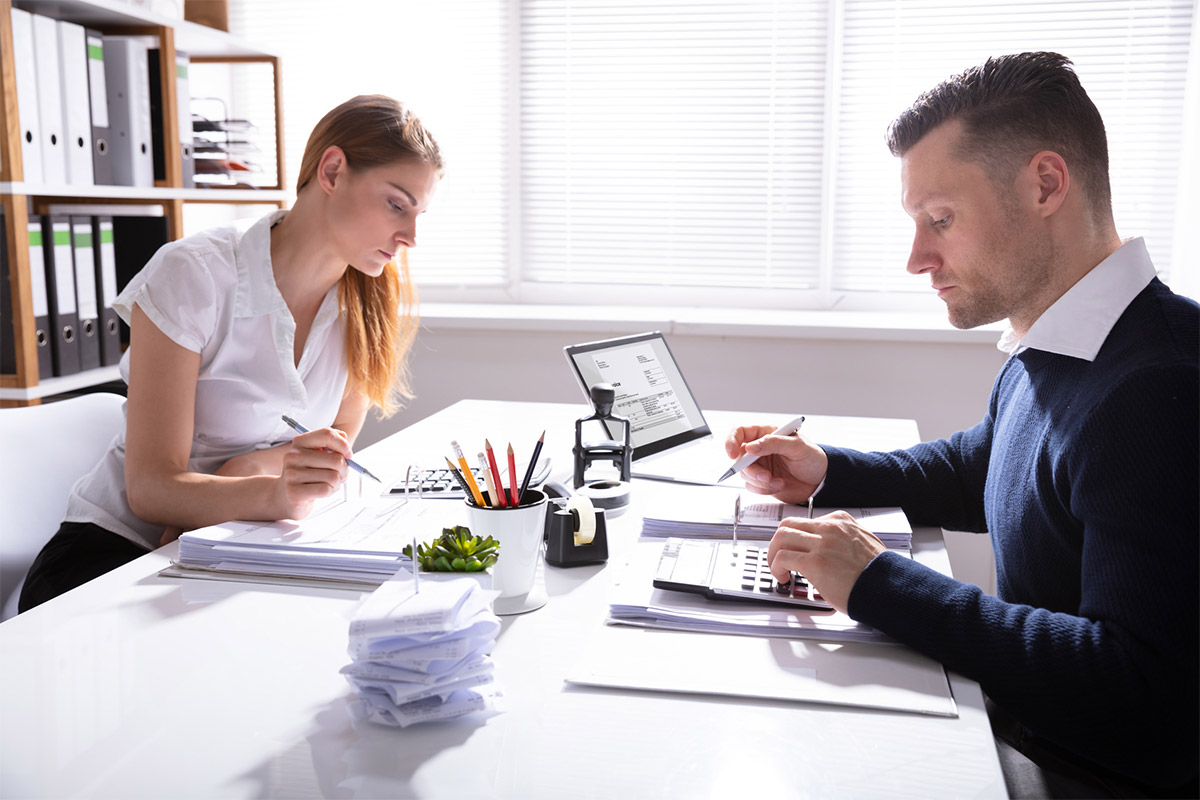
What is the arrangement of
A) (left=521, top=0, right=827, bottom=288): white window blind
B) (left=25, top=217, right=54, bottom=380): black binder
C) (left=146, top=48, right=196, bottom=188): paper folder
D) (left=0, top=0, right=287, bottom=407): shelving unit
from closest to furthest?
(left=0, top=0, right=287, bottom=407): shelving unit → (left=25, top=217, right=54, bottom=380): black binder → (left=146, top=48, right=196, bottom=188): paper folder → (left=521, top=0, right=827, bottom=288): white window blind

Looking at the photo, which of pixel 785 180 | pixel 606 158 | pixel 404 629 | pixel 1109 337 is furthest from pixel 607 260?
pixel 404 629

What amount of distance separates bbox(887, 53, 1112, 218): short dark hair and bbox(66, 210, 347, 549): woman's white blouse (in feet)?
3.46

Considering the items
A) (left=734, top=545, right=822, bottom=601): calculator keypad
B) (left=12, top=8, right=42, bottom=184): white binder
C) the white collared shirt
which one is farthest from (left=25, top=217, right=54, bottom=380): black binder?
the white collared shirt

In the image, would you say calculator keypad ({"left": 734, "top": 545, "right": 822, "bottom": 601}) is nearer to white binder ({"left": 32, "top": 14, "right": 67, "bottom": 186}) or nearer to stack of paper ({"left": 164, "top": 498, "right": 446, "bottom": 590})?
stack of paper ({"left": 164, "top": 498, "right": 446, "bottom": 590})

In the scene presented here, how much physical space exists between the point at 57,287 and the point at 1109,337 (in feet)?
6.63

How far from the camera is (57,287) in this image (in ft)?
6.84

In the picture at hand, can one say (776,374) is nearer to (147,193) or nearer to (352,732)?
(147,193)

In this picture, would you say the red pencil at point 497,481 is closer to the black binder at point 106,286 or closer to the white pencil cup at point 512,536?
the white pencil cup at point 512,536

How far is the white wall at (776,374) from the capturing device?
2678 millimetres

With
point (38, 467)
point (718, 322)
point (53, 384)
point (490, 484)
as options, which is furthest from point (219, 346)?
point (718, 322)

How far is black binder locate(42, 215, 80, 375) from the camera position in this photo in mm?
2057

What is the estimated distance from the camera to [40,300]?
205cm

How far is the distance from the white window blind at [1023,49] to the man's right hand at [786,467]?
1595 mm

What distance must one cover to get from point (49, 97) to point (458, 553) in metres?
1.70
